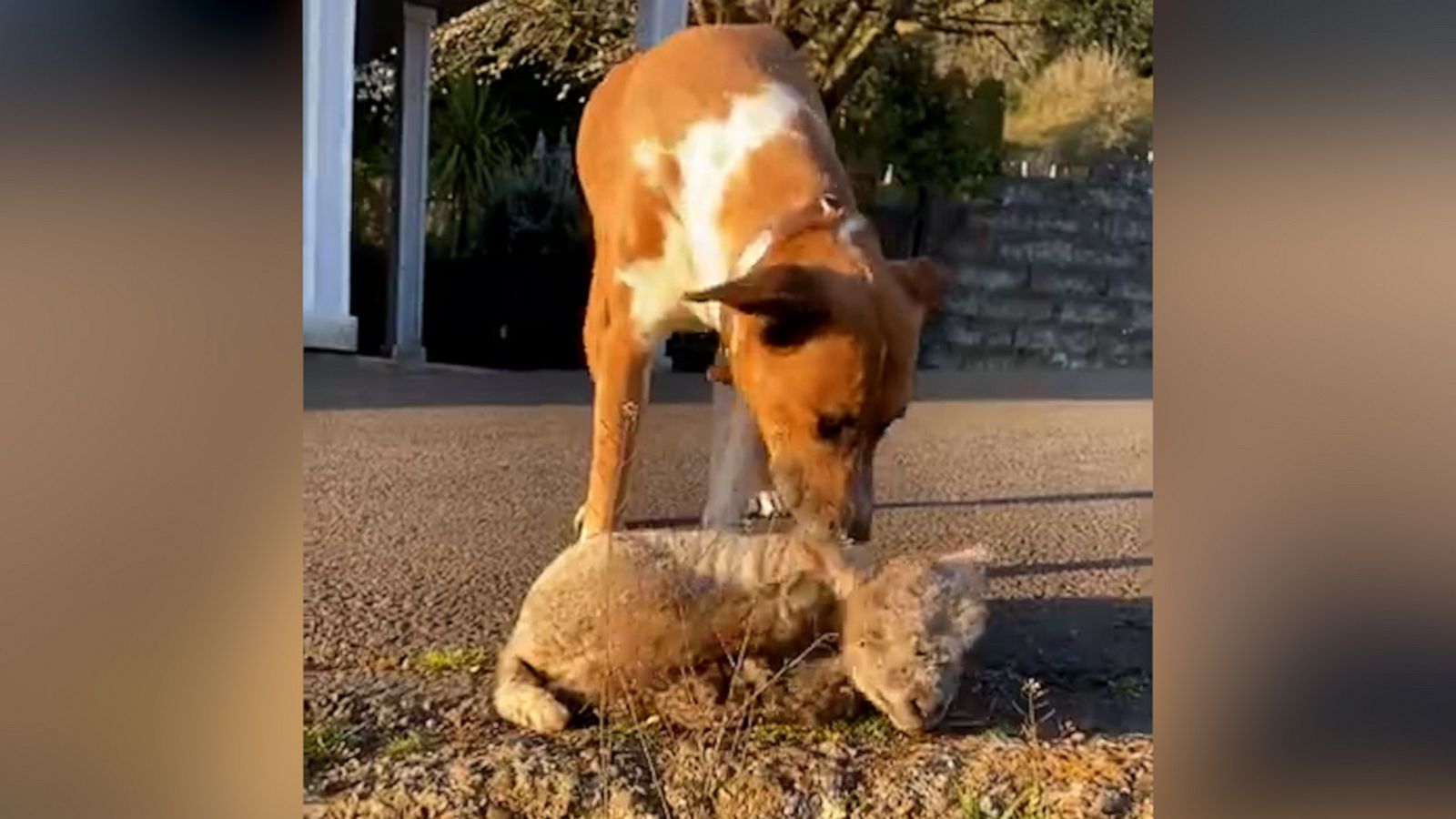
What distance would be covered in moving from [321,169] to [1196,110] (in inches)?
28.9

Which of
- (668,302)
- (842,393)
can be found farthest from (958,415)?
(668,302)

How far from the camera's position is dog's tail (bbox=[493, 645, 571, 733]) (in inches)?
56.1

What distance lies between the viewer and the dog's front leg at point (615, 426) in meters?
1.46

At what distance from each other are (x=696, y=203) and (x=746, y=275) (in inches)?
4.1

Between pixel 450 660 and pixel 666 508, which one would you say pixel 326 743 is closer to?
pixel 450 660

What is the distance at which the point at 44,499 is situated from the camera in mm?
1498

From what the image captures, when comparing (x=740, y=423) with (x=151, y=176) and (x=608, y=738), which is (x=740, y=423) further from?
(x=151, y=176)

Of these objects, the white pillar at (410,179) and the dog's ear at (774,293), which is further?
the white pillar at (410,179)

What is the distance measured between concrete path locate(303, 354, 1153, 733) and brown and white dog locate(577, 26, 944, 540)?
1.2 inches

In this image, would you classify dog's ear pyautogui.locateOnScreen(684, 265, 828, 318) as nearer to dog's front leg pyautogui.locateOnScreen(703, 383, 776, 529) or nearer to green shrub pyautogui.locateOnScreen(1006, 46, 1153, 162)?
dog's front leg pyautogui.locateOnScreen(703, 383, 776, 529)

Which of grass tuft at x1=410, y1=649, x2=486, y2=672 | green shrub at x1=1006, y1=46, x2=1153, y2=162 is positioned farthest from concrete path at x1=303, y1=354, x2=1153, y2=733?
green shrub at x1=1006, y1=46, x2=1153, y2=162

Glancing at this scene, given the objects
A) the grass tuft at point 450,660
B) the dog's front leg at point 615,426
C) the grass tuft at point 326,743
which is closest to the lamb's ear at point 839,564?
the dog's front leg at point 615,426

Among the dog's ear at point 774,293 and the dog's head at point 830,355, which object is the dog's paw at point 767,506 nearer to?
the dog's head at point 830,355

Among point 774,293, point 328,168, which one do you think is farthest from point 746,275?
point 328,168
